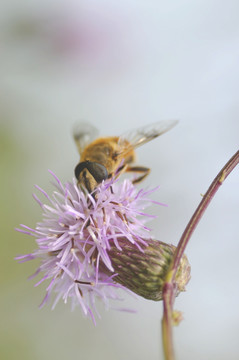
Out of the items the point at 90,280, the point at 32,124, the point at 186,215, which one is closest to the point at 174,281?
the point at 90,280

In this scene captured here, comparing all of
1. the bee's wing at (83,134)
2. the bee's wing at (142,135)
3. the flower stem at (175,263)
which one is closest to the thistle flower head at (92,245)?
the flower stem at (175,263)

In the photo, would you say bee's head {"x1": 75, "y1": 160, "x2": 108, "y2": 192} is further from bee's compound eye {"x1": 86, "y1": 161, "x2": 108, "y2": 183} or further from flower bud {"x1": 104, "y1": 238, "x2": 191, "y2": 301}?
flower bud {"x1": 104, "y1": 238, "x2": 191, "y2": 301}

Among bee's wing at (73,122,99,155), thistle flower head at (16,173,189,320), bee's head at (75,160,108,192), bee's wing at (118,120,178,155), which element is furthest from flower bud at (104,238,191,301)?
bee's wing at (73,122,99,155)

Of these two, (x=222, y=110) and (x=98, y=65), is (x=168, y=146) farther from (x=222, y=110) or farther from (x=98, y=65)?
(x=98, y=65)

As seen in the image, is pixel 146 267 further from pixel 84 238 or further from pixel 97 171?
pixel 97 171

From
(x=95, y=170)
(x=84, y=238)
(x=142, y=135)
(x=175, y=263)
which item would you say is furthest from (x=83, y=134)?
(x=175, y=263)

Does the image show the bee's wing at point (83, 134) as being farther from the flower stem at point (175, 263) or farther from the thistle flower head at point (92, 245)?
the flower stem at point (175, 263)

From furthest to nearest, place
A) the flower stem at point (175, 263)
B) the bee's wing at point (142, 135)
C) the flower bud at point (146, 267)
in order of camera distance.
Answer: the bee's wing at point (142, 135) < the flower bud at point (146, 267) < the flower stem at point (175, 263)
